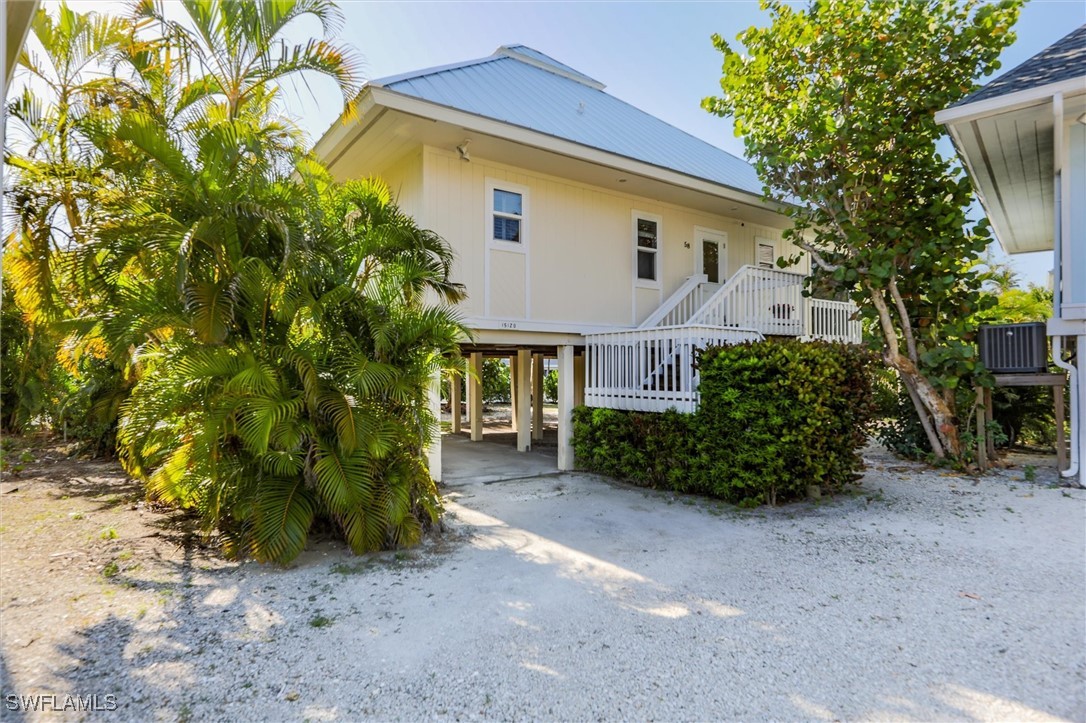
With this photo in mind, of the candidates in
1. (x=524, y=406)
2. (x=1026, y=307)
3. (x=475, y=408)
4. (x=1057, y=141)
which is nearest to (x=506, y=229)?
(x=524, y=406)

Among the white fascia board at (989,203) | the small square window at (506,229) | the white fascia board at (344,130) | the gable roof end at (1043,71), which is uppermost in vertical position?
the gable roof end at (1043,71)

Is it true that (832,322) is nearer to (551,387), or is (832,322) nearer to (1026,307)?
(1026,307)

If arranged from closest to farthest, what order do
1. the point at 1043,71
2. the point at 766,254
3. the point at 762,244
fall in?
the point at 1043,71 → the point at 762,244 → the point at 766,254

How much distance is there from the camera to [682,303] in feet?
34.9

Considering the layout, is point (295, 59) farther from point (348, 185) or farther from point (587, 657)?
point (587, 657)

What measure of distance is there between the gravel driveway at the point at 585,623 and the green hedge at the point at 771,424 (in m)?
0.67

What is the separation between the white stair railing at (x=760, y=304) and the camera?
950 centimetres

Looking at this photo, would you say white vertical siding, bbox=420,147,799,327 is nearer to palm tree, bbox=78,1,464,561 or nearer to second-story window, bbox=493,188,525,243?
second-story window, bbox=493,188,525,243

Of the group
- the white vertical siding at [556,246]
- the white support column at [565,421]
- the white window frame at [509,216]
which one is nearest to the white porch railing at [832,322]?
the white vertical siding at [556,246]

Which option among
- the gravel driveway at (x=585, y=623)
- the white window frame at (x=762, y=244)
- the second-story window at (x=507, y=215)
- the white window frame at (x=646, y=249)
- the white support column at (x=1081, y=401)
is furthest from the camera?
the white window frame at (x=762, y=244)

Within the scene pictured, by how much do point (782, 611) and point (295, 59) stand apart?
282 inches

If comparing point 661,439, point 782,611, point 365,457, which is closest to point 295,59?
point 365,457

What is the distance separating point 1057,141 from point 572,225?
6.40 m

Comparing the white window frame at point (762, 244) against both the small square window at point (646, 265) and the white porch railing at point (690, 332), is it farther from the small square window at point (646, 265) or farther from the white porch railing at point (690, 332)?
the small square window at point (646, 265)
